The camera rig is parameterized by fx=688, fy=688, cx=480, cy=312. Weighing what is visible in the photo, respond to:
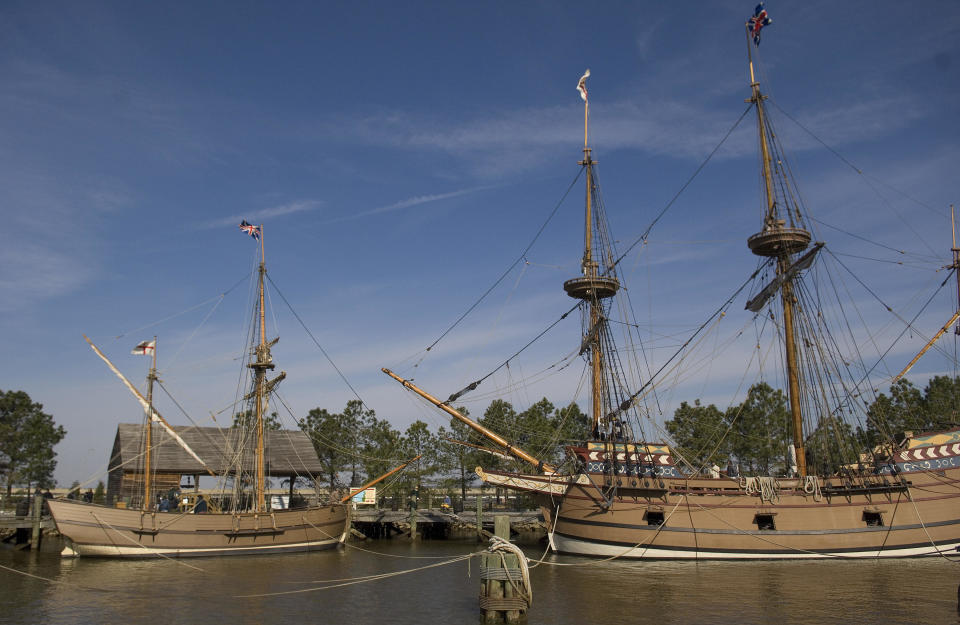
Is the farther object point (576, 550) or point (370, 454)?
point (370, 454)

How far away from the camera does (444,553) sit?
133ft

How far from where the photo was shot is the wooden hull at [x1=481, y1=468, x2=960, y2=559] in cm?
3259

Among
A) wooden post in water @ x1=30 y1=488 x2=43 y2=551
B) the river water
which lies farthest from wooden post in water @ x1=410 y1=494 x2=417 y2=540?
wooden post in water @ x1=30 y1=488 x2=43 y2=551

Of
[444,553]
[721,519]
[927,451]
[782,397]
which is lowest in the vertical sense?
[444,553]

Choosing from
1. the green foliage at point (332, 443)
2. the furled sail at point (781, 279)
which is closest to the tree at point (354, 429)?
the green foliage at point (332, 443)

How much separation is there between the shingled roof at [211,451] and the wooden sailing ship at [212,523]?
3548 mm

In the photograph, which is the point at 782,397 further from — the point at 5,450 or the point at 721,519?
the point at 5,450

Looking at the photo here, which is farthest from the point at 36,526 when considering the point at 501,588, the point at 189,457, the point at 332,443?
the point at 501,588

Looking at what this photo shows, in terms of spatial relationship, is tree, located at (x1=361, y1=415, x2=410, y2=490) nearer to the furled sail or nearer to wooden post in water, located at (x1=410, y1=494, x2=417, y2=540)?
wooden post in water, located at (x1=410, y1=494, x2=417, y2=540)

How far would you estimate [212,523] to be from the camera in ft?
123

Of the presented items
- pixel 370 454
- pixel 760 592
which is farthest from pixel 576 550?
pixel 370 454

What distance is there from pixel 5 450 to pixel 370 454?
27.1m

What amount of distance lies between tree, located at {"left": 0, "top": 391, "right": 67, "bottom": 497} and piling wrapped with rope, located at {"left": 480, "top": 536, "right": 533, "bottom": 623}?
1835 inches

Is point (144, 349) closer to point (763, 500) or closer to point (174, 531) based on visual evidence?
point (174, 531)
